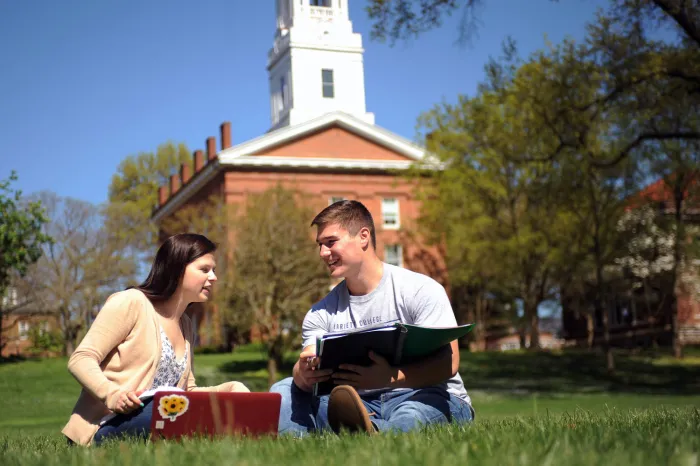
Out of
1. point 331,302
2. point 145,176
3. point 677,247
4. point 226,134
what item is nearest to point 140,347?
point 331,302

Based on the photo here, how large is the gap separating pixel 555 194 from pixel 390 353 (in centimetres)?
2105

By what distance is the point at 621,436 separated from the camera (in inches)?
159

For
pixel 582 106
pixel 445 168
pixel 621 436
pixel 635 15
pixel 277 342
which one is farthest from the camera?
pixel 445 168

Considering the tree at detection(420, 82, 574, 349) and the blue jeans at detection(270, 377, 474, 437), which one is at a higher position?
the tree at detection(420, 82, 574, 349)

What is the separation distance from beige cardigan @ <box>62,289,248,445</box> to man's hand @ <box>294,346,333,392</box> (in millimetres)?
397

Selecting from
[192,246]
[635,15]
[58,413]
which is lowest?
[58,413]

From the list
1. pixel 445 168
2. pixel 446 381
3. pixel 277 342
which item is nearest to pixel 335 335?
pixel 446 381

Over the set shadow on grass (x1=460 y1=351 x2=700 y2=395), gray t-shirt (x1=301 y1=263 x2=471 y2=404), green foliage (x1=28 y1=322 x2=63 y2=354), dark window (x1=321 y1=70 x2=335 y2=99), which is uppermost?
dark window (x1=321 y1=70 x2=335 y2=99)

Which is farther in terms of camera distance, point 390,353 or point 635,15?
point 635,15

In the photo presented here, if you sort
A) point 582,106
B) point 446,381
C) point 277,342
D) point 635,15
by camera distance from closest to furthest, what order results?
point 446,381
point 635,15
point 582,106
point 277,342

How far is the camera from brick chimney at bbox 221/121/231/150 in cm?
5097

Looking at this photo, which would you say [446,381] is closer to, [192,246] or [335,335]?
[335,335]

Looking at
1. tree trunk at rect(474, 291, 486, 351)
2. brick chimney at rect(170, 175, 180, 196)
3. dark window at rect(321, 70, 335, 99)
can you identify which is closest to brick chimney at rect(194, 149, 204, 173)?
brick chimney at rect(170, 175, 180, 196)

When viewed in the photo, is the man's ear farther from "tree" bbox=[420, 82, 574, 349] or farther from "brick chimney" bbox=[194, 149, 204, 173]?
"brick chimney" bbox=[194, 149, 204, 173]
